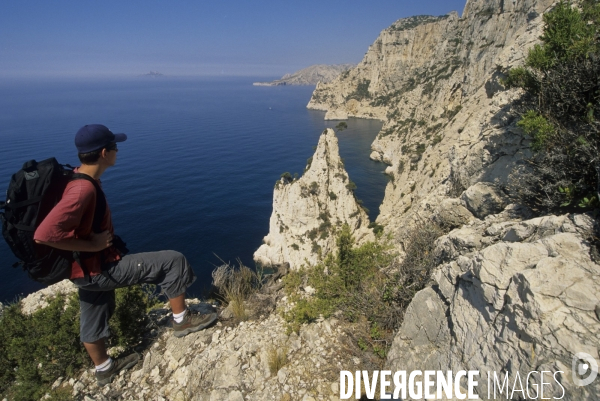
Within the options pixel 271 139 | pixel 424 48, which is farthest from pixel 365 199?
pixel 424 48

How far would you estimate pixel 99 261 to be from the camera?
148 inches

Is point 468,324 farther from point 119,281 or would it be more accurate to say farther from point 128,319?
point 128,319

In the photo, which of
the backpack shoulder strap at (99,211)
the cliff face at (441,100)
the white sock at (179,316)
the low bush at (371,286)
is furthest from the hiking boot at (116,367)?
the cliff face at (441,100)

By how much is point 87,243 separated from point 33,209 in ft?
1.94

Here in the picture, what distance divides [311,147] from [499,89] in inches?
2568

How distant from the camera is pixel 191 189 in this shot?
46500 mm

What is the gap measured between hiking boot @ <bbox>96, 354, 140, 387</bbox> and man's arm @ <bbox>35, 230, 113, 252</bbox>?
195cm

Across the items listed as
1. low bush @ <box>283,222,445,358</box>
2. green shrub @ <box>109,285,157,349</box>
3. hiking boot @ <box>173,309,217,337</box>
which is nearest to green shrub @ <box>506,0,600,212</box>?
low bush @ <box>283,222,445,358</box>

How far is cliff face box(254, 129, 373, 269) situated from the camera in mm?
29234

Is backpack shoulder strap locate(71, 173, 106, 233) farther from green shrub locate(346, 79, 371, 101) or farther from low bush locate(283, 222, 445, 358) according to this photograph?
green shrub locate(346, 79, 371, 101)

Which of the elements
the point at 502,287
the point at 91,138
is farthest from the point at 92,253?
the point at 502,287

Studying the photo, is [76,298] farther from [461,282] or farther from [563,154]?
[563,154]

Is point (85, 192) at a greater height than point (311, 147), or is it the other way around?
point (85, 192)

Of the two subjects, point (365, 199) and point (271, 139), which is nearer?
point (365, 199)
